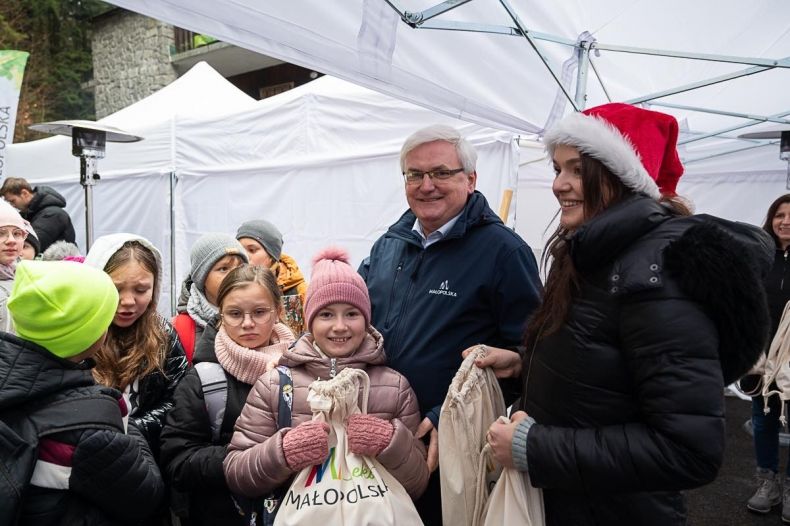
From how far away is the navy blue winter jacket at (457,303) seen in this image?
5.90 ft

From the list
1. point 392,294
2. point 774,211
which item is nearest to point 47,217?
point 392,294

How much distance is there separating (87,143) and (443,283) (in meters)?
4.78

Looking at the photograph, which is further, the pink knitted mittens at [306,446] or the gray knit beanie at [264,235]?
the gray knit beanie at [264,235]

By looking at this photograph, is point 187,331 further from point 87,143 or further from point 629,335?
point 87,143

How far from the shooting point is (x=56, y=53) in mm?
19594

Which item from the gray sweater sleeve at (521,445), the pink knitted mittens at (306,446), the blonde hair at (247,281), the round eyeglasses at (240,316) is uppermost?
the blonde hair at (247,281)

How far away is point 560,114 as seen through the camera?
341cm

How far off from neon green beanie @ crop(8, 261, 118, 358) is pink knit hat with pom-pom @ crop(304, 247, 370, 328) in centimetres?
60

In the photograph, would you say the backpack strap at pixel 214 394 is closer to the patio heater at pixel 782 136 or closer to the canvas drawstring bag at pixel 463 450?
the canvas drawstring bag at pixel 463 450

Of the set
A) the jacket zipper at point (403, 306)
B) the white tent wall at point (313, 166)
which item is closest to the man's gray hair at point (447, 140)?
the jacket zipper at point (403, 306)

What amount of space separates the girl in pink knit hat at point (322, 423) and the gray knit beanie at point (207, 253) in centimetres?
86

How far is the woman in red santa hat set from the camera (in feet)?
3.59

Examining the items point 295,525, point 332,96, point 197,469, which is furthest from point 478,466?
point 332,96

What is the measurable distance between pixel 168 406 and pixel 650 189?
1725mm
